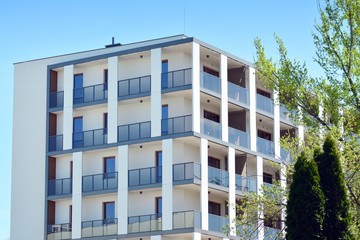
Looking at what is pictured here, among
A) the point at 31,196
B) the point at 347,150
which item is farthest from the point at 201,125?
the point at 347,150

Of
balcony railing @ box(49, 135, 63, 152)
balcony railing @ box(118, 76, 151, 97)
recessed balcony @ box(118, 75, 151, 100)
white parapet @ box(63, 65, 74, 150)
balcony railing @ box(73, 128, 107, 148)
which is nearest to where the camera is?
recessed balcony @ box(118, 75, 151, 100)

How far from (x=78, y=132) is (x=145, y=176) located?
6.73 metres

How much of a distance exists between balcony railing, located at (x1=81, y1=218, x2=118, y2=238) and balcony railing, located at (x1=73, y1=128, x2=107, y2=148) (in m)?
5.37

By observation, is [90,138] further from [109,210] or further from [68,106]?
[109,210]

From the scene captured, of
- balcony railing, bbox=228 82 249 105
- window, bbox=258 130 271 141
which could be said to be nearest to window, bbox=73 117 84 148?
balcony railing, bbox=228 82 249 105

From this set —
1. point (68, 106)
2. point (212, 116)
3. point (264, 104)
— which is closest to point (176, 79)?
point (212, 116)

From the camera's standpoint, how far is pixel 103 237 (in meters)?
73.6

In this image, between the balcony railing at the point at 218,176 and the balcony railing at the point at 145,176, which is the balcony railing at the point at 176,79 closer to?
the balcony railing at the point at 145,176

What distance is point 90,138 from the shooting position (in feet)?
250

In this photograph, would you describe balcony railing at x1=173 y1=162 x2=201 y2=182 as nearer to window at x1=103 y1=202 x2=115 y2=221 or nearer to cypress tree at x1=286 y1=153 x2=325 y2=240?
window at x1=103 y1=202 x2=115 y2=221

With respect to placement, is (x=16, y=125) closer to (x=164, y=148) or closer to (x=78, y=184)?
(x=78, y=184)

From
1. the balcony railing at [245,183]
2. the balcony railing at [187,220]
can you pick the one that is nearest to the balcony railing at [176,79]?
the balcony railing at [245,183]

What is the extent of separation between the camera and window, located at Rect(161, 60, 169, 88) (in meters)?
73.8

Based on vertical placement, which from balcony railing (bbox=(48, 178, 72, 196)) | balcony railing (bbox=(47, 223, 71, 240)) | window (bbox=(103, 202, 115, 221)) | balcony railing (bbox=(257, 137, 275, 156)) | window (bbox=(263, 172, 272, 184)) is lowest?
balcony railing (bbox=(47, 223, 71, 240))
